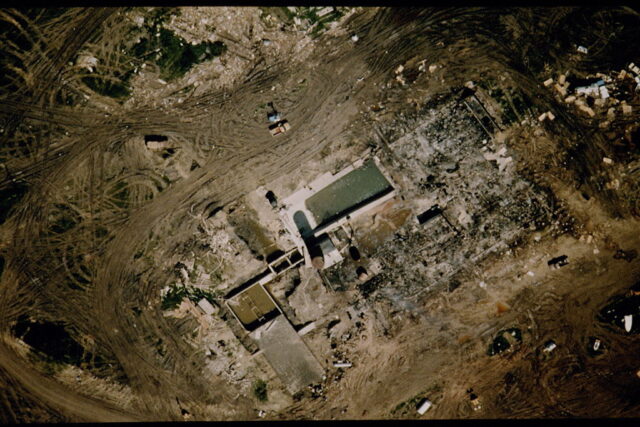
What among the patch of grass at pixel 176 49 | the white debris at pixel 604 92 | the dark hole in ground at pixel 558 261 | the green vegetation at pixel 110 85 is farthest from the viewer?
the green vegetation at pixel 110 85

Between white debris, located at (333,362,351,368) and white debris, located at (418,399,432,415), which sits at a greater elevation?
white debris, located at (333,362,351,368)

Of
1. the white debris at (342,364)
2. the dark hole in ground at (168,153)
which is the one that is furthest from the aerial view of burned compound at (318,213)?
the dark hole in ground at (168,153)

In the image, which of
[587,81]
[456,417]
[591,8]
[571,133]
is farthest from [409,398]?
[591,8]

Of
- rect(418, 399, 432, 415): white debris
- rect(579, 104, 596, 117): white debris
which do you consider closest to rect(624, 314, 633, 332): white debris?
rect(579, 104, 596, 117): white debris

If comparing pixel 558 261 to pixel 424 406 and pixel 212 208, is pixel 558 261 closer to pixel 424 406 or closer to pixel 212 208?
pixel 424 406

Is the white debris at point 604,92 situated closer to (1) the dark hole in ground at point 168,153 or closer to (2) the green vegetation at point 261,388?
(1) the dark hole in ground at point 168,153

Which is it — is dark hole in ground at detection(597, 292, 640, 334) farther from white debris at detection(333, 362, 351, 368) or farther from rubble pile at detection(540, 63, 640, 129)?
white debris at detection(333, 362, 351, 368)
